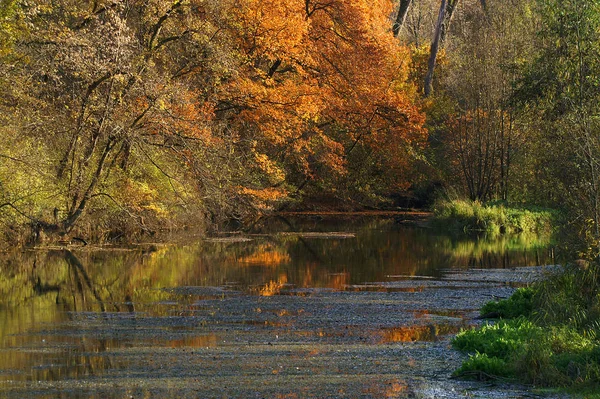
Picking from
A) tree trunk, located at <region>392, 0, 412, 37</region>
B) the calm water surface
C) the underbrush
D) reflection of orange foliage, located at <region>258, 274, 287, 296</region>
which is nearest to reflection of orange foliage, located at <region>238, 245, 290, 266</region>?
the calm water surface

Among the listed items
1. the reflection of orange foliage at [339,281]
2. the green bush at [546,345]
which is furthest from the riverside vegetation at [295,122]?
the reflection of orange foliage at [339,281]

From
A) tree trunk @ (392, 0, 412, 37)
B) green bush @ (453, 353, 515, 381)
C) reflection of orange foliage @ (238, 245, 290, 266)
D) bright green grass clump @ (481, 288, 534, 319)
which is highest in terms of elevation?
tree trunk @ (392, 0, 412, 37)

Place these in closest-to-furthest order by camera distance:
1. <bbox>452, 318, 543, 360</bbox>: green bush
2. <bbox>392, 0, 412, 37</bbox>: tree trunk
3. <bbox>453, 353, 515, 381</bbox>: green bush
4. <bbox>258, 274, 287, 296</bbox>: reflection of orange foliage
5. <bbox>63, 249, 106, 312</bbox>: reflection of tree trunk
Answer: <bbox>453, 353, 515, 381</bbox>: green bush
<bbox>452, 318, 543, 360</bbox>: green bush
<bbox>63, 249, 106, 312</bbox>: reflection of tree trunk
<bbox>258, 274, 287, 296</bbox>: reflection of orange foliage
<bbox>392, 0, 412, 37</bbox>: tree trunk

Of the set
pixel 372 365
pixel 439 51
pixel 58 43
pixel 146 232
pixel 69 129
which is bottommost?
pixel 372 365

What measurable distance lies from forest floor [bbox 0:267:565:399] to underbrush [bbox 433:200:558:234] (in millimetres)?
20195

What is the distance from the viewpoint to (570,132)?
16.2 m

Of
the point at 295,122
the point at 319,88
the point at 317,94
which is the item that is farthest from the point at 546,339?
the point at 319,88

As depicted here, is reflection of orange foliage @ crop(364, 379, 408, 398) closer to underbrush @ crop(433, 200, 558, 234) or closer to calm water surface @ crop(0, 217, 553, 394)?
calm water surface @ crop(0, 217, 553, 394)

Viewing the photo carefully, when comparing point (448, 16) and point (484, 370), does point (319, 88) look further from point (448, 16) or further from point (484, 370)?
point (484, 370)

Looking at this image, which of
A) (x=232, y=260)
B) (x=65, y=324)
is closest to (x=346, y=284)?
(x=232, y=260)

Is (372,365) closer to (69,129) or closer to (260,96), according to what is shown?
(69,129)

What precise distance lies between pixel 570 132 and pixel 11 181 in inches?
656

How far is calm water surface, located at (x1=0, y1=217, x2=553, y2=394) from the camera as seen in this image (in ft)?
47.4

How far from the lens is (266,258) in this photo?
95.8 ft
